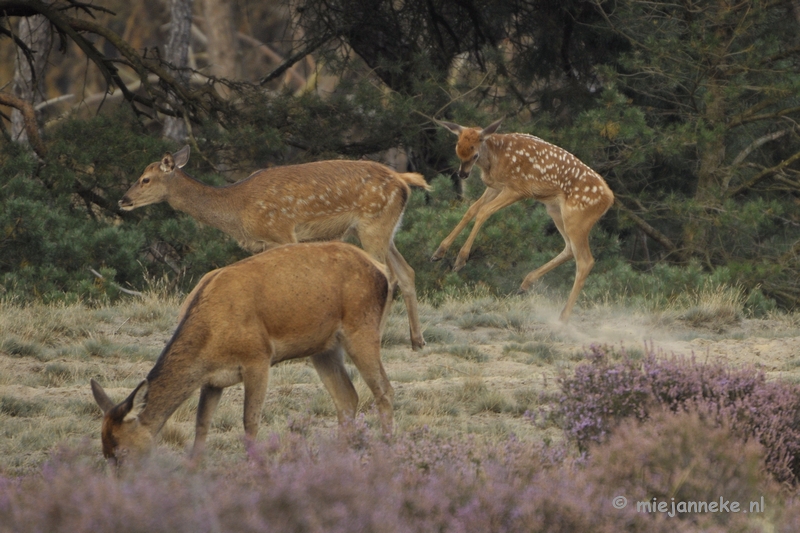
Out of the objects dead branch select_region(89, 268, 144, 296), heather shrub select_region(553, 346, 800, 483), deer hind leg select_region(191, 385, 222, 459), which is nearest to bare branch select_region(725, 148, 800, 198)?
dead branch select_region(89, 268, 144, 296)

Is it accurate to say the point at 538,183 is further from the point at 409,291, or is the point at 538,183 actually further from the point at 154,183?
the point at 154,183

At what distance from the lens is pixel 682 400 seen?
21.6 ft

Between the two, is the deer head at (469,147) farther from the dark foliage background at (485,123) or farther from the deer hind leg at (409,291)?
the dark foliage background at (485,123)

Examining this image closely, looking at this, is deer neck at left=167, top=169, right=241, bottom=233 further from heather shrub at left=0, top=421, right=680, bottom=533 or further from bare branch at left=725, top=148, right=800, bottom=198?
bare branch at left=725, top=148, right=800, bottom=198

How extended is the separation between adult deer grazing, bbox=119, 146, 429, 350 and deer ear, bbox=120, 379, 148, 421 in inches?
196

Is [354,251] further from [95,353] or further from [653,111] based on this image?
[653,111]

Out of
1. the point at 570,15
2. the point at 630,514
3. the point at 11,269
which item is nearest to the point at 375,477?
the point at 630,514

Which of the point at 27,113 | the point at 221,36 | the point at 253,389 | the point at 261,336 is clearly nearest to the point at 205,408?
the point at 253,389

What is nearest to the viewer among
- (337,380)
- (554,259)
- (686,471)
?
(686,471)

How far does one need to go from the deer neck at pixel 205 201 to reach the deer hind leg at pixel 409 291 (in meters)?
1.53

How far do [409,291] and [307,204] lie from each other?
49.9 inches

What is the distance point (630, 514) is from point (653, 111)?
1505 cm

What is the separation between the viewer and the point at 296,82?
37125mm

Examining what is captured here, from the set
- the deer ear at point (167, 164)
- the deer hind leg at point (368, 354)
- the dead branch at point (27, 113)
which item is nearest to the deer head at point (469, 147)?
the deer ear at point (167, 164)
